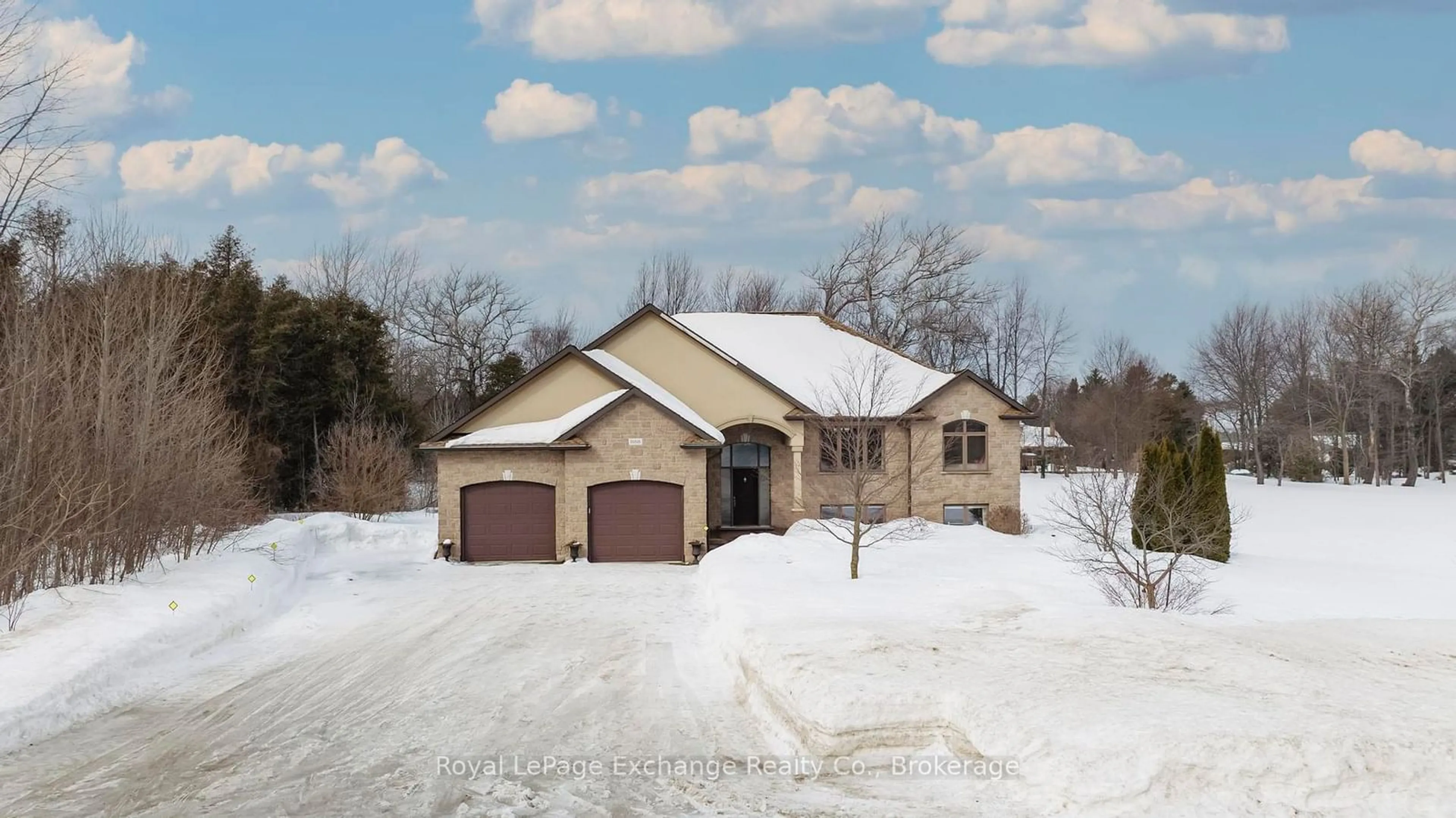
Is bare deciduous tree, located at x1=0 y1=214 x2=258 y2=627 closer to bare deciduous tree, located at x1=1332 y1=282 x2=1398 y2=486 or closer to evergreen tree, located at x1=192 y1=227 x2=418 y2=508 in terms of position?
evergreen tree, located at x1=192 y1=227 x2=418 y2=508

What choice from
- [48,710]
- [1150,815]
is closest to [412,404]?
[48,710]

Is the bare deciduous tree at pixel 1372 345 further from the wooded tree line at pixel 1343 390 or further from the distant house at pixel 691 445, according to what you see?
the distant house at pixel 691 445

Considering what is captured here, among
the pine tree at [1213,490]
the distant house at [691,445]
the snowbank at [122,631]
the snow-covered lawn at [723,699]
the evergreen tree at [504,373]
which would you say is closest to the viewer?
the snow-covered lawn at [723,699]

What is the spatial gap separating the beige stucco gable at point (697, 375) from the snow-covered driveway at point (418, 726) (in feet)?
39.9

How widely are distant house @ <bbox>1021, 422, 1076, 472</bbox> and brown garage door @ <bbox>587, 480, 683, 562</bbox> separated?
4841 cm

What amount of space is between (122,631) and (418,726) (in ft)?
16.9

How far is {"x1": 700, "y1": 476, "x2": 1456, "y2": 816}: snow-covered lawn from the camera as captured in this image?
22.3 ft

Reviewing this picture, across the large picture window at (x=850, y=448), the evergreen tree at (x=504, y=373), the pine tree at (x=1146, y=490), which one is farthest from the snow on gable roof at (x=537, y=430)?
the evergreen tree at (x=504, y=373)

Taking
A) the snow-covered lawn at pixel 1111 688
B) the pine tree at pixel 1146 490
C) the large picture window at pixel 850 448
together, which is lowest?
the snow-covered lawn at pixel 1111 688

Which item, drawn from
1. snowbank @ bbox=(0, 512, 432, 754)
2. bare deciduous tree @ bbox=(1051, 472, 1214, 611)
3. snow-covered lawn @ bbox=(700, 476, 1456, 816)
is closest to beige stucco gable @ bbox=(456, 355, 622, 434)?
snowbank @ bbox=(0, 512, 432, 754)

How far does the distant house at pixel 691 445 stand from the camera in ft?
81.4

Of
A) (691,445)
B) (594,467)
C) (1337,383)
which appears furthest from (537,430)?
(1337,383)

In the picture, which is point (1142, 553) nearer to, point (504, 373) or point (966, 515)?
point (966, 515)

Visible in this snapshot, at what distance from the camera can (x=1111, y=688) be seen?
8688 millimetres
